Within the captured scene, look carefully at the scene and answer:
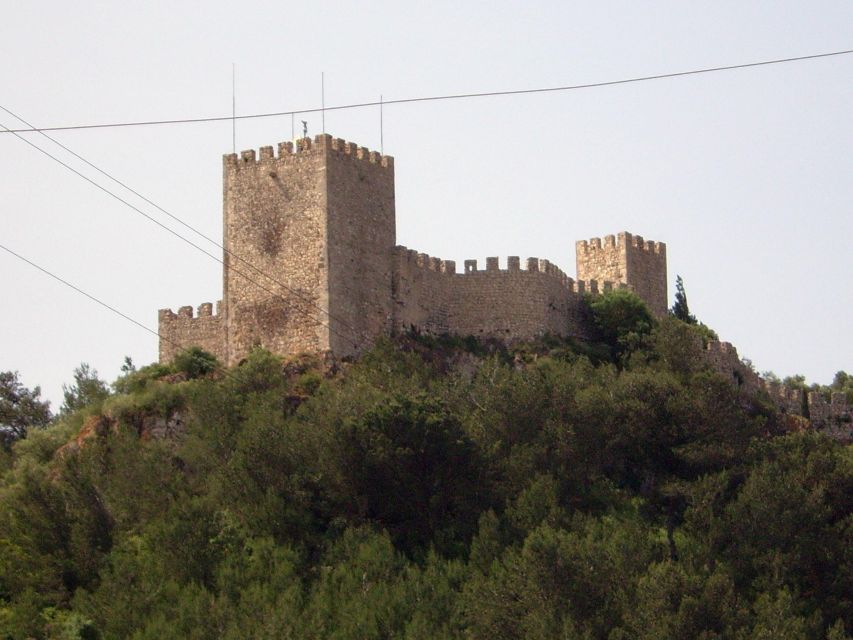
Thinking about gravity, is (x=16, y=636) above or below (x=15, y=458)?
below

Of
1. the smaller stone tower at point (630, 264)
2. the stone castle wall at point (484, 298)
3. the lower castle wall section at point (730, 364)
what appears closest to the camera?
the stone castle wall at point (484, 298)

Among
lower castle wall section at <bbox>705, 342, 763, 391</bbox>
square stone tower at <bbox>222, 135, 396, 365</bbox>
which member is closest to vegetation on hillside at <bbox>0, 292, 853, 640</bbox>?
square stone tower at <bbox>222, 135, 396, 365</bbox>

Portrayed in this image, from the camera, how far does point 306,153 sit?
5853 centimetres

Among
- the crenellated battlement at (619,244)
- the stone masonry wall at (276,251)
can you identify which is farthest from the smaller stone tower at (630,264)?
the stone masonry wall at (276,251)

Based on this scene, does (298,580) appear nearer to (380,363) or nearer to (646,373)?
(380,363)

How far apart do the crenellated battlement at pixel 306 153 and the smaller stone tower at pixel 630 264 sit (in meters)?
9.79

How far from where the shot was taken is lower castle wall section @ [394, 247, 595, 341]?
6034 cm

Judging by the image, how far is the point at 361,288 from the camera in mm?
58062

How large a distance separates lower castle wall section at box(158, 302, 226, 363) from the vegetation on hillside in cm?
72

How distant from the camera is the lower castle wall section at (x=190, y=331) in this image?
5981 cm

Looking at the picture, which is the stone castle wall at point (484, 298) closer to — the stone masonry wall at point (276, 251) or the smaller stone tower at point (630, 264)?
the stone masonry wall at point (276, 251)

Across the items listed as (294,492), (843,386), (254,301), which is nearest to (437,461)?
(294,492)

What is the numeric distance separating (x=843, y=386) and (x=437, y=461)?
41.2 meters

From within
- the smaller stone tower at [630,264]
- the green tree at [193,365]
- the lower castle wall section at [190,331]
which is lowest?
the green tree at [193,365]
